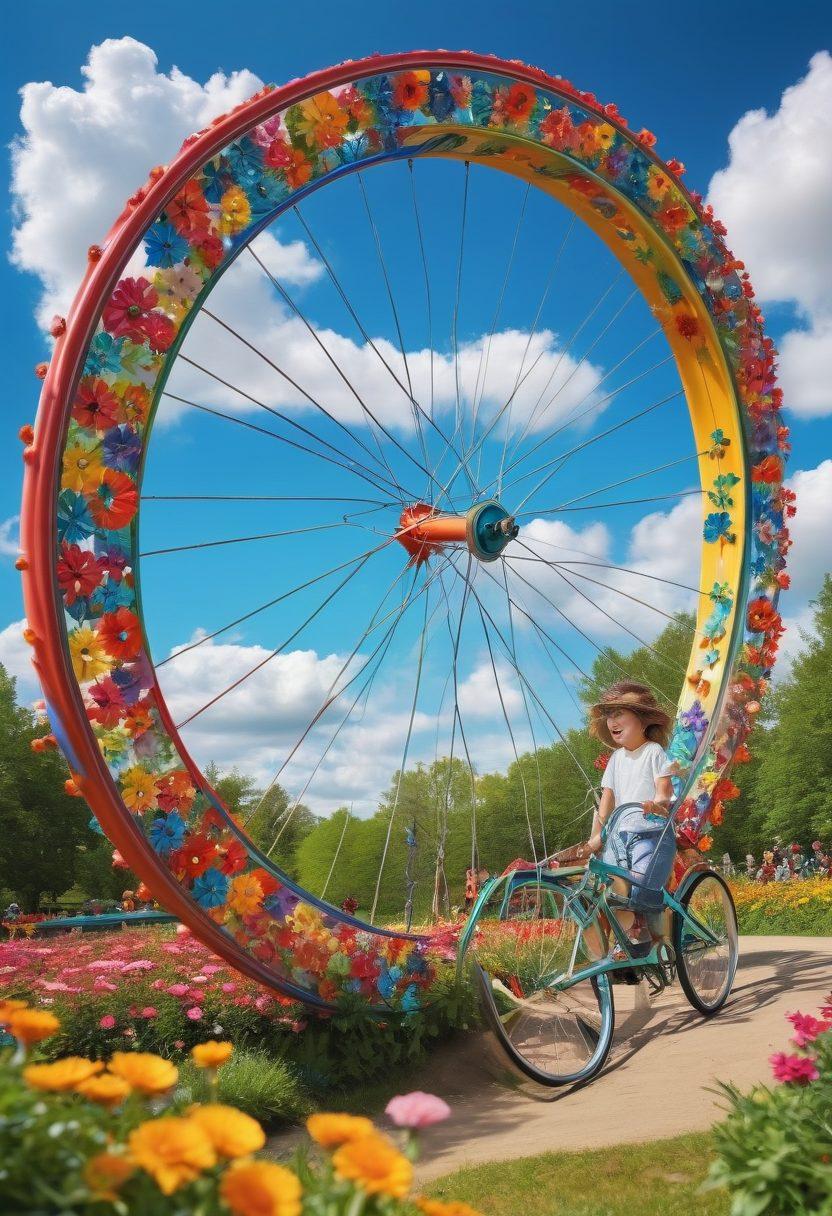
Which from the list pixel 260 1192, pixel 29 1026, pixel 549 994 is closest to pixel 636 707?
pixel 549 994

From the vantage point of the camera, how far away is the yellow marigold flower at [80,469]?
3.63m

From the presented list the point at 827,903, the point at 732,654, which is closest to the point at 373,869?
the point at 827,903

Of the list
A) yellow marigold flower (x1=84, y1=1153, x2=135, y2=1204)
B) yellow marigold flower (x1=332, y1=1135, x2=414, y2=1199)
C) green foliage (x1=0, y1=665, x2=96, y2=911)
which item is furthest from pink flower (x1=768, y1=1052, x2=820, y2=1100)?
green foliage (x1=0, y1=665, x2=96, y2=911)

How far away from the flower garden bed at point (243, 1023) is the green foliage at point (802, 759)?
16.8 m

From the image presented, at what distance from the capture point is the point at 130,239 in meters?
3.77

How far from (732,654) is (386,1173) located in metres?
5.99

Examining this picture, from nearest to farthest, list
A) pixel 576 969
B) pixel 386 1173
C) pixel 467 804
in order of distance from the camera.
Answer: pixel 386 1173 → pixel 576 969 → pixel 467 804

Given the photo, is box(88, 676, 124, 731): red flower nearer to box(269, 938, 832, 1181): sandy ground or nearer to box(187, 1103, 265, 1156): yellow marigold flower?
box(269, 938, 832, 1181): sandy ground

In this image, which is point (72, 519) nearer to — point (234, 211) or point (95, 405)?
point (95, 405)

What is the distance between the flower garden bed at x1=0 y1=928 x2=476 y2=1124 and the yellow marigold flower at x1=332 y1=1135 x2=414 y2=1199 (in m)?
2.76

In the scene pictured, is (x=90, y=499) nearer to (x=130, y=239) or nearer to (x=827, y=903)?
(x=130, y=239)

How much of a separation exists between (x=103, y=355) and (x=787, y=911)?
8660 millimetres

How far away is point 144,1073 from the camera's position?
1287 millimetres

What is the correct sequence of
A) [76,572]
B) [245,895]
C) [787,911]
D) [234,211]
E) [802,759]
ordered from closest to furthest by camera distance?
[76,572] < [245,895] < [234,211] < [787,911] < [802,759]
